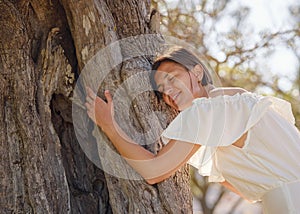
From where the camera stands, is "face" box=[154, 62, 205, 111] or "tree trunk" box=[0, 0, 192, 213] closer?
"face" box=[154, 62, 205, 111]

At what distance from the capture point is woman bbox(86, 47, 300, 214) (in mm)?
2260

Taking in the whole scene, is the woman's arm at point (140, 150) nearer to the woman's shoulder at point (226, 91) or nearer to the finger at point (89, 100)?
the finger at point (89, 100)

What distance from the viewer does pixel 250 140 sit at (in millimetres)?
2285

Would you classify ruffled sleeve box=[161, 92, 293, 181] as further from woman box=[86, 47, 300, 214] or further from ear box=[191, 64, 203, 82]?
ear box=[191, 64, 203, 82]

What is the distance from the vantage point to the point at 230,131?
7.44ft

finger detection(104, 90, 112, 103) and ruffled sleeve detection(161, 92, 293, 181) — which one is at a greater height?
finger detection(104, 90, 112, 103)

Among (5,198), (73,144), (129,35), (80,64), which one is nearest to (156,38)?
(129,35)

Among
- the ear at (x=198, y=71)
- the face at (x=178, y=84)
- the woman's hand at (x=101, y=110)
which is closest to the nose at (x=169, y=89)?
the face at (x=178, y=84)

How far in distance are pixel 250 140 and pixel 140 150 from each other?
422mm

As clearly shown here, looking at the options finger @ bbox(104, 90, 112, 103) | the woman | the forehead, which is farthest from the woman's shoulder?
finger @ bbox(104, 90, 112, 103)

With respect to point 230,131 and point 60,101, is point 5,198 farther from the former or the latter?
point 230,131

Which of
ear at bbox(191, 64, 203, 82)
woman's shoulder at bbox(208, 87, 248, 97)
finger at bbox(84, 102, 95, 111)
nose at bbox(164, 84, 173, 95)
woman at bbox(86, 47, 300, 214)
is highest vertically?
ear at bbox(191, 64, 203, 82)

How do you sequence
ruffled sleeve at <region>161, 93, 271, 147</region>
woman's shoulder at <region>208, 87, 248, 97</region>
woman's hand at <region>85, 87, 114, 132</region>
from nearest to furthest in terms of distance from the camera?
1. ruffled sleeve at <region>161, 93, 271, 147</region>
2. woman's shoulder at <region>208, 87, 248, 97</region>
3. woman's hand at <region>85, 87, 114, 132</region>

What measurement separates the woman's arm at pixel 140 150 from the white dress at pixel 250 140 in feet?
0.18
